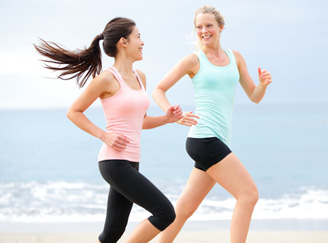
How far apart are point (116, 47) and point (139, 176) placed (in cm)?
84

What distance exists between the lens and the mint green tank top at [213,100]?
3611mm

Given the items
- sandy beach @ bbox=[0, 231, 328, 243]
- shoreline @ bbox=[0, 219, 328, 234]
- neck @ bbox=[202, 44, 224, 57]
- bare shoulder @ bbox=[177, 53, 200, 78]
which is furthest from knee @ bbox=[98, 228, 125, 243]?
shoreline @ bbox=[0, 219, 328, 234]

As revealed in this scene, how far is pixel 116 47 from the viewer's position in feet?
11.1

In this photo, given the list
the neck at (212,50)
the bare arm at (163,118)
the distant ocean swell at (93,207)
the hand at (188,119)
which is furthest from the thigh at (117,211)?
the distant ocean swell at (93,207)

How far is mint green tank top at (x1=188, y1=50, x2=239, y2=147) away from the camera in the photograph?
361cm

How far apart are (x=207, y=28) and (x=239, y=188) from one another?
114 centimetres

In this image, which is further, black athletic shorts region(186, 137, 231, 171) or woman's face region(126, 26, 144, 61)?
black athletic shorts region(186, 137, 231, 171)

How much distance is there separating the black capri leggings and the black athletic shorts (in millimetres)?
501

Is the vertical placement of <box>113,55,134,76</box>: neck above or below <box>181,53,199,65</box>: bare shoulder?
below

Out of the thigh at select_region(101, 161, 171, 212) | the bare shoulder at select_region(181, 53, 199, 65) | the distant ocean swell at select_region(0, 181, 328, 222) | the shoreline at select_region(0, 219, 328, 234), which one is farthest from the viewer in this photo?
the distant ocean swell at select_region(0, 181, 328, 222)

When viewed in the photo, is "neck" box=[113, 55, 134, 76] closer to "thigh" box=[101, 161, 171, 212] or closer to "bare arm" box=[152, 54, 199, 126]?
"bare arm" box=[152, 54, 199, 126]

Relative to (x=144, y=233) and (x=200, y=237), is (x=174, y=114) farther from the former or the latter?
(x=200, y=237)

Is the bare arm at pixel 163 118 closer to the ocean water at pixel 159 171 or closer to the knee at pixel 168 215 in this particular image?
the knee at pixel 168 215

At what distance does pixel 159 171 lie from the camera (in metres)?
17.0
